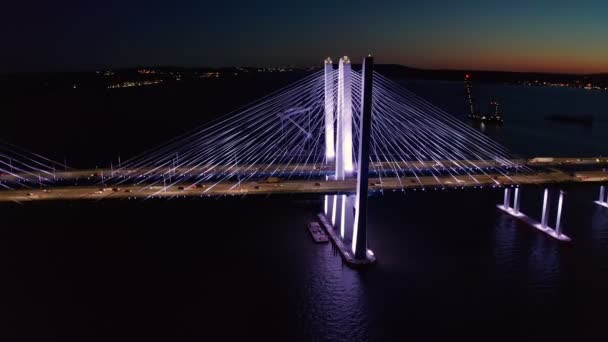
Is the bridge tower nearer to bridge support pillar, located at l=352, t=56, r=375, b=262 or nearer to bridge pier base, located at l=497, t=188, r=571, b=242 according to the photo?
bridge support pillar, located at l=352, t=56, r=375, b=262

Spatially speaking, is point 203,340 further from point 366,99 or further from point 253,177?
point 253,177

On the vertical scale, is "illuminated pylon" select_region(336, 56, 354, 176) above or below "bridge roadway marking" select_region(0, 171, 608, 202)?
above

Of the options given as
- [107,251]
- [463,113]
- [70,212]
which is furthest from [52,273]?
[463,113]

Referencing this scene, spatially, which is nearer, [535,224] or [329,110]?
[329,110]

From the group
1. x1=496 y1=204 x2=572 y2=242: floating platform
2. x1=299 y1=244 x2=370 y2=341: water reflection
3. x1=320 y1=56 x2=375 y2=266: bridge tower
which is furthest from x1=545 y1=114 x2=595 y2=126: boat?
x1=299 y1=244 x2=370 y2=341: water reflection

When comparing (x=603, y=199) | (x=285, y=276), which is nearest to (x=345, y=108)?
(x=285, y=276)

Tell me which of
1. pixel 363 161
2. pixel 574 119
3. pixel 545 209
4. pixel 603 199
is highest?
pixel 363 161

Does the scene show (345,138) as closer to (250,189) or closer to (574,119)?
(250,189)
